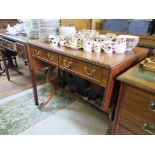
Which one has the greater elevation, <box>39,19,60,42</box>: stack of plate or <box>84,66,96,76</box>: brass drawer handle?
<box>39,19,60,42</box>: stack of plate

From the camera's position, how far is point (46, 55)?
1278 millimetres

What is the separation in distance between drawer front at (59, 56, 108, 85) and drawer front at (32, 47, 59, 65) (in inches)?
2.9

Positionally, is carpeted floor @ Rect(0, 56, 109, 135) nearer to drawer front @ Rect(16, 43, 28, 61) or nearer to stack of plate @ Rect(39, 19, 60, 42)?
drawer front @ Rect(16, 43, 28, 61)

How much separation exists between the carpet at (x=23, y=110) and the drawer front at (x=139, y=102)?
1.01 meters

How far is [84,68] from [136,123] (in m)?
0.47

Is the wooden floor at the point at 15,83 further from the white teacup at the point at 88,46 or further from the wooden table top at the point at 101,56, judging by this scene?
the white teacup at the point at 88,46

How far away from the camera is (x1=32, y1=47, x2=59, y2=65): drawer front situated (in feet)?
3.93

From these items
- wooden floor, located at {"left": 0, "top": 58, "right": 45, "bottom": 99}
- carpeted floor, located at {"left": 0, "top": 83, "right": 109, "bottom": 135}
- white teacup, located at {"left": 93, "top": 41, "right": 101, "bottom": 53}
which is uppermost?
white teacup, located at {"left": 93, "top": 41, "right": 101, "bottom": 53}

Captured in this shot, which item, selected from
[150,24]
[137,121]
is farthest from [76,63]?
[150,24]

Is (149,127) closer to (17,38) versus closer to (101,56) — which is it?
(101,56)

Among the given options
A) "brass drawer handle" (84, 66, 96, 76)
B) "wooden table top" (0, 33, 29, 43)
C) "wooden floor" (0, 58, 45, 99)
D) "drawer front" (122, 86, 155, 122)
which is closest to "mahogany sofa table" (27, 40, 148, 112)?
"brass drawer handle" (84, 66, 96, 76)
